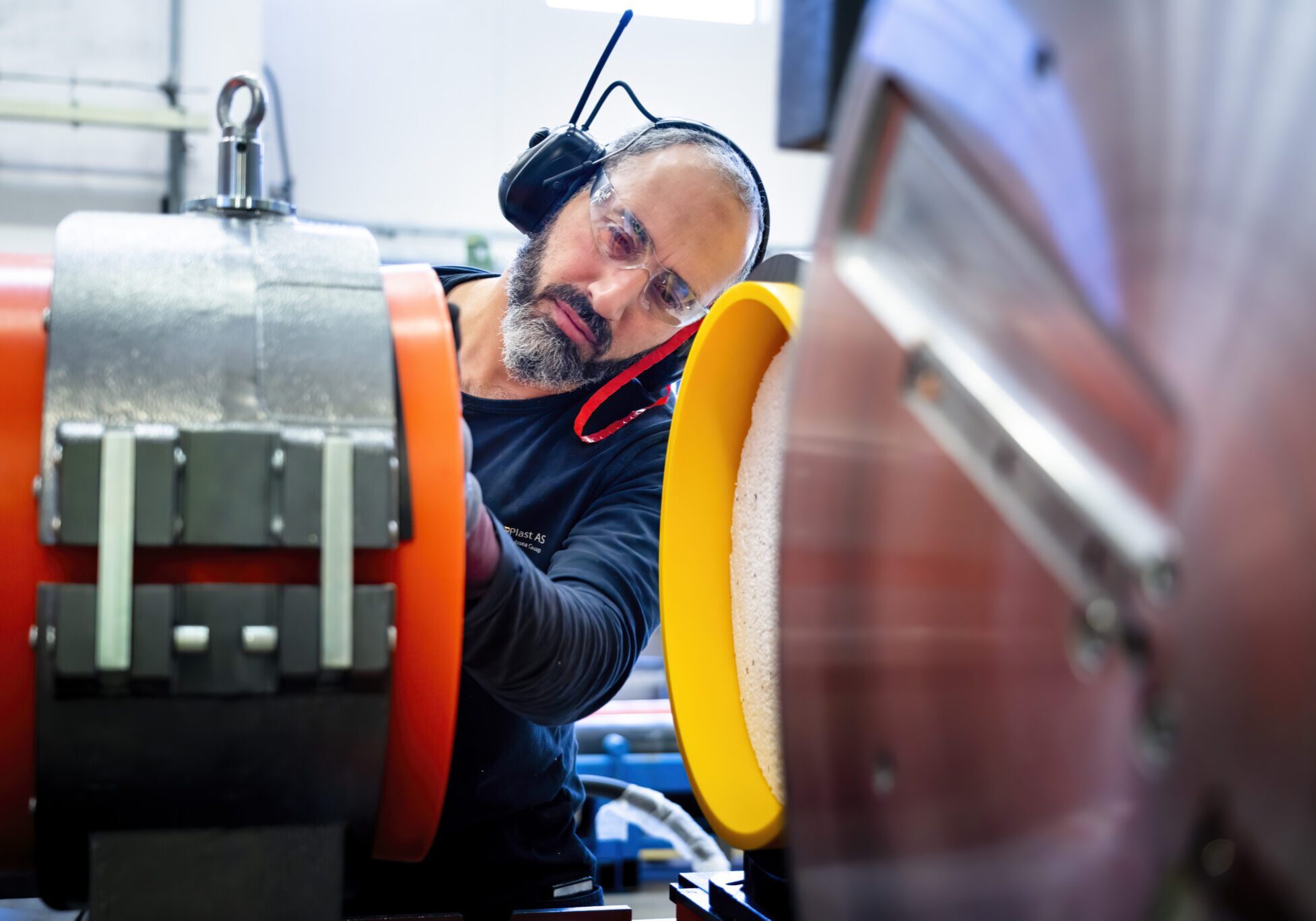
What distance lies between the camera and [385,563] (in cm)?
60

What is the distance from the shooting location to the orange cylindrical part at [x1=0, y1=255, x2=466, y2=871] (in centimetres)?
57

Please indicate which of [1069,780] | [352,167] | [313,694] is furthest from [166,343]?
[352,167]

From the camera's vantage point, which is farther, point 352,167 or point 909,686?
point 352,167

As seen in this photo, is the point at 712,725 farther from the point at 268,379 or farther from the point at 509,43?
the point at 509,43

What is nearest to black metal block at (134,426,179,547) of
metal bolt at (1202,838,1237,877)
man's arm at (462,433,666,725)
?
man's arm at (462,433,666,725)

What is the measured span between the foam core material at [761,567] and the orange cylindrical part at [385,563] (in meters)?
0.24

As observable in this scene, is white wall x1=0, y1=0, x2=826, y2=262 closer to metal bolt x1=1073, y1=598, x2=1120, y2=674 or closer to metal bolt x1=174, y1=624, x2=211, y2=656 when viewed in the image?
metal bolt x1=174, y1=624, x2=211, y2=656

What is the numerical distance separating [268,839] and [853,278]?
421 mm

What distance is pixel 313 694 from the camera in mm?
592

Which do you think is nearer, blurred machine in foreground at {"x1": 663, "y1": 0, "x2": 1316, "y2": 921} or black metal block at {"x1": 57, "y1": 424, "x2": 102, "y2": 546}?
blurred machine in foreground at {"x1": 663, "y1": 0, "x2": 1316, "y2": 921}

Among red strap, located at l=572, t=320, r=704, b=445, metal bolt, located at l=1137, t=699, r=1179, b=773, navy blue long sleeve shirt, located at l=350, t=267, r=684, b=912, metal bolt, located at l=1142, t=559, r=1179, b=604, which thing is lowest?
navy blue long sleeve shirt, located at l=350, t=267, r=684, b=912

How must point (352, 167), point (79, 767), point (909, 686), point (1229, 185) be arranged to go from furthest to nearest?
1. point (352, 167)
2. point (79, 767)
3. point (909, 686)
4. point (1229, 185)


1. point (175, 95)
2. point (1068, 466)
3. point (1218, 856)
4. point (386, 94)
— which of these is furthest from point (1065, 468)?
point (386, 94)

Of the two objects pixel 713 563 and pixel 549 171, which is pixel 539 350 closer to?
pixel 549 171
